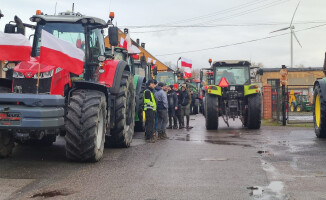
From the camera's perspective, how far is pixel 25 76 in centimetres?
799

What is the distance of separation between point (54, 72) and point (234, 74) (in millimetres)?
10862

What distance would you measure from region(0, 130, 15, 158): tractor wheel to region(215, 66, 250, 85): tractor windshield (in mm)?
10471

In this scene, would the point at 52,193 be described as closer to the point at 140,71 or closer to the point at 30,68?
the point at 30,68

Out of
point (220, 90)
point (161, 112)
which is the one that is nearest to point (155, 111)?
point (161, 112)

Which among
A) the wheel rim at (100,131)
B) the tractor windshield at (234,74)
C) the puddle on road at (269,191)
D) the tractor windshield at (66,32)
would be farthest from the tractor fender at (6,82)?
the tractor windshield at (234,74)

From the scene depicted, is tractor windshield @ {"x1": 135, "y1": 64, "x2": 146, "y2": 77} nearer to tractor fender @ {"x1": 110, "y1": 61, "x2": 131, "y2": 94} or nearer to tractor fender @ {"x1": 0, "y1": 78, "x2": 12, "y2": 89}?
tractor fender @ {"x1": 110, "y1": 61, "x2": 131, "y2": 94}

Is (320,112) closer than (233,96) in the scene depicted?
Yes

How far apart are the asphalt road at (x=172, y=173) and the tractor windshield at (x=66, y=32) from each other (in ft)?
7.93

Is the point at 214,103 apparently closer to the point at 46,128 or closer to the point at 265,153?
the point at 265,153

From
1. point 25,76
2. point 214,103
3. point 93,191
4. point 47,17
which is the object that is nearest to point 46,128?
point 25,76

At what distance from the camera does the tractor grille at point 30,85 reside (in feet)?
26.2

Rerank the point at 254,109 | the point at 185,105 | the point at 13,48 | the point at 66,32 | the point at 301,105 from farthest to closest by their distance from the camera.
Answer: the point at 301,105, the point at 185,105, the point at 254,109, the point at 66,32, the point at 13,48

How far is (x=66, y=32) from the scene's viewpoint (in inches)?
374

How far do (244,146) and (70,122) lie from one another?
5.12 m
